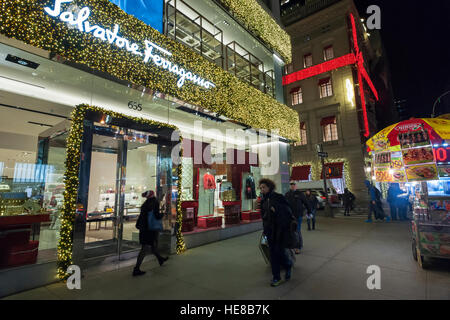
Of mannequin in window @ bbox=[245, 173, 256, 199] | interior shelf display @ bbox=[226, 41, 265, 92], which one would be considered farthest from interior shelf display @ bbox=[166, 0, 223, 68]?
mannequin in window @ bbox=[245, 173, 256, 199]

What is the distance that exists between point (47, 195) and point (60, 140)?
147 cm

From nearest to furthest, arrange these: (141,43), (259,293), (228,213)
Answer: (259,293) < (141,43) < (228,213)

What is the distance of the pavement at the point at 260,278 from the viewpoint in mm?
3623

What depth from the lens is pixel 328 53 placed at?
23.1m

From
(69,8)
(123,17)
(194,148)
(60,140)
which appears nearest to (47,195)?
(60,140)

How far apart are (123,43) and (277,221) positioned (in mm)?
5394

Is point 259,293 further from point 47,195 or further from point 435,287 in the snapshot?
point 47,195

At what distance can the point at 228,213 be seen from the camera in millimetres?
8977

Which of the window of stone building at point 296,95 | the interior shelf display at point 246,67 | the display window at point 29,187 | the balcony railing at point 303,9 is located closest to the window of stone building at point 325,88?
the window of stone building at point 296,95

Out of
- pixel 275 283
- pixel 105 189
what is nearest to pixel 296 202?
pixel 275 283

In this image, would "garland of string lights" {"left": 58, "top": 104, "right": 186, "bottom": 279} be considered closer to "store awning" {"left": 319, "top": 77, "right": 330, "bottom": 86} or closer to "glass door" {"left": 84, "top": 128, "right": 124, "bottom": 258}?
"glass door" {"left": 84, "top": 128, "right": 124, "bottom": 258}
